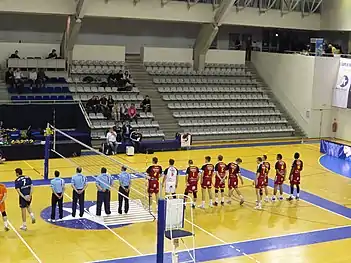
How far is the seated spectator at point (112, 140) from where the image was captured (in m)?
26.0

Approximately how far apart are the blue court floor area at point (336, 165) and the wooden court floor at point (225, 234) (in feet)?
10.2

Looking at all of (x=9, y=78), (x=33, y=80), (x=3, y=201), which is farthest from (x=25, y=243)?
(x=33, y=80)

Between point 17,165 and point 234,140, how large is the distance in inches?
512

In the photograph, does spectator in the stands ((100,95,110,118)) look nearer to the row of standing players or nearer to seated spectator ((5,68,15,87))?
seated spectator ((5,68,15,87))

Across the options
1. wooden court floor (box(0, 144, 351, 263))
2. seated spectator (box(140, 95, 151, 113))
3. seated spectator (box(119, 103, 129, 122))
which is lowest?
wooden court floor (box(0, 144, 351, 263))

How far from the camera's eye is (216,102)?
33.5 metres

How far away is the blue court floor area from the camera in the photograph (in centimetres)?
2497

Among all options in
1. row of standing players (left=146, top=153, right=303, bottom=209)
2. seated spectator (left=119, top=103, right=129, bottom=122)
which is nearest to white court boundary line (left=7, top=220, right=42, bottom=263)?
row of standing players (left=146, top=153, right=303, bottom=209)

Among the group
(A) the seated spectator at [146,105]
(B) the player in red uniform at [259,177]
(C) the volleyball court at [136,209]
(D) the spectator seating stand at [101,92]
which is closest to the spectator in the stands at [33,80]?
(D) the spectator seating stand at [101,92]

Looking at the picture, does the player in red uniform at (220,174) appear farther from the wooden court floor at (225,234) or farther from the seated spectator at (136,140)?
the seated spectator at (136,140)

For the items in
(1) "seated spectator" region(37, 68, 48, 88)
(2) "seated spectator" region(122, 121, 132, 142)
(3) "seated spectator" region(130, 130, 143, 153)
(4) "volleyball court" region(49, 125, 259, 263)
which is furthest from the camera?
(1) "seated spectator" region(37, 68, 48, 88)

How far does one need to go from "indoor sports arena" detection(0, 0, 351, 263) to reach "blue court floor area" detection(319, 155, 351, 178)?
0.16 m

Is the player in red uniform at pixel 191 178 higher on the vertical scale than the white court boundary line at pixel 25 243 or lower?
higher

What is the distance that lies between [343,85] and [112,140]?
1483cm
